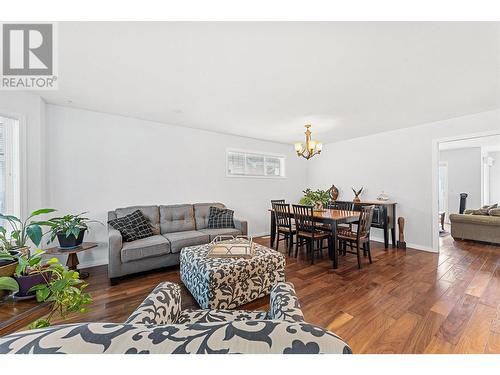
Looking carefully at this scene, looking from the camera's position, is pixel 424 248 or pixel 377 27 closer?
pixel 377 27

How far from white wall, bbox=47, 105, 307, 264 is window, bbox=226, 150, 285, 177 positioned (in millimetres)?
168

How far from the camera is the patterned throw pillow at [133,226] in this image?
2779 mm

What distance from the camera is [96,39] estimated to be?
5.18 feet

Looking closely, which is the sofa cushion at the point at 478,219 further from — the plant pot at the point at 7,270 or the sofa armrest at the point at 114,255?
the plant pot at the point at 7,270

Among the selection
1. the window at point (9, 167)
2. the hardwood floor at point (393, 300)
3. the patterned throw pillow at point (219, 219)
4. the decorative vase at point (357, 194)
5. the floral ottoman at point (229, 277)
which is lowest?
the hardwood floor at point (393, 300)

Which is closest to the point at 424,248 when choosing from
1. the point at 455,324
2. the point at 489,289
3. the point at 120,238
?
the point at 489,289

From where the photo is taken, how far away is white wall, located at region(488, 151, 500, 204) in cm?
612

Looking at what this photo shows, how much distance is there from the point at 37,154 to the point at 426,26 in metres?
4.12

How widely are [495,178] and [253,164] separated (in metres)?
7.41

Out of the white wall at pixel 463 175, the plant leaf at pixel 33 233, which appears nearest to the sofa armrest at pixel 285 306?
the plant leaf at pixel 33 233

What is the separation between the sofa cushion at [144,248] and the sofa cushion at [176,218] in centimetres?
44
